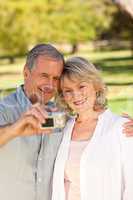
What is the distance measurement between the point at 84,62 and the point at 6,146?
599mm

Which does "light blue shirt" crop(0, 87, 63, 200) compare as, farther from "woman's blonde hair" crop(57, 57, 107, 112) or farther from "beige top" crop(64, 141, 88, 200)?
"woman's blonde hair" crop(57, 57, 107, 112)

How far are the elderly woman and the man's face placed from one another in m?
0.05

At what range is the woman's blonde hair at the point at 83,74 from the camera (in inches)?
132

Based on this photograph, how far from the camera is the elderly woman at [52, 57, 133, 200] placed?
3305 millimetres

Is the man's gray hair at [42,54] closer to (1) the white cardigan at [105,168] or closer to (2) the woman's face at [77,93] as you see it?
(2) the woman's face at [77,93]

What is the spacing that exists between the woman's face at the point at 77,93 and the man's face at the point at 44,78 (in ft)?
0.19

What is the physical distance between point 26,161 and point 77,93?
453 mm

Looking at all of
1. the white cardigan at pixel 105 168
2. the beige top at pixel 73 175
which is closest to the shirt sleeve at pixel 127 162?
the white cardigan at pixel 105 168

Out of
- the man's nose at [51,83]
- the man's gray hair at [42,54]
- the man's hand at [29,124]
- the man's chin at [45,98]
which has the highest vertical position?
the man's gray hair at [42,54]

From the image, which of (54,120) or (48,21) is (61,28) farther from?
(54,120)

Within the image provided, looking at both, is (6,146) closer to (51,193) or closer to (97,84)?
(51,193)

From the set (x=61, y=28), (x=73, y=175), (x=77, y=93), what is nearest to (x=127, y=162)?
(x=73, y=175)

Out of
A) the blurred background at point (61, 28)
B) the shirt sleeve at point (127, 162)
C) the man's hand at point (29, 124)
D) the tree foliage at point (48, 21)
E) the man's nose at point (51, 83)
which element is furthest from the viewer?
the tree foliage at point (48, 21)

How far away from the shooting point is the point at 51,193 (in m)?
3.42
